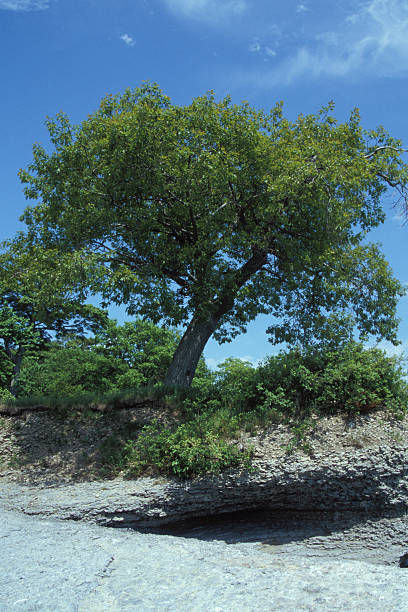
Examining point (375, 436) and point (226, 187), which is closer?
point (375, 436)

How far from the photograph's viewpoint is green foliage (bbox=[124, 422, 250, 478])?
1114cm

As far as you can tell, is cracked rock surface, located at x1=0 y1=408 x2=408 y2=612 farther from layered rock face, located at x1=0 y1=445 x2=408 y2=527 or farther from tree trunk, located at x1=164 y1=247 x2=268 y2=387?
tree trunk, located at x1=164 y1=247 x2=268 y2=387

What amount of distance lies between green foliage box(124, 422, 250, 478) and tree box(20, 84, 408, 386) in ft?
12.3

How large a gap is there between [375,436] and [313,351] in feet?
12.0

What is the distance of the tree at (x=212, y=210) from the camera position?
1467cm

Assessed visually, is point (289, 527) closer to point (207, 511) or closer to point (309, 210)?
point (207, 511)

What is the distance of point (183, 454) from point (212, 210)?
8.32 m

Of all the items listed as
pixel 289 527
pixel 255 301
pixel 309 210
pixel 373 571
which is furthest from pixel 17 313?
pixel 373 571

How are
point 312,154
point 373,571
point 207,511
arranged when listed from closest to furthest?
1. point 373,571
2. point 207,511
3. point 312,154

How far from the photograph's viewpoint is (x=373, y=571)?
7.53 metres

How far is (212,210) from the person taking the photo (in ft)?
50.3

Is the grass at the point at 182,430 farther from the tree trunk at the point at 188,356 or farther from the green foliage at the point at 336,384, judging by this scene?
the tree trunk at the point at 188,356

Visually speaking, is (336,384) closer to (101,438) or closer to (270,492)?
(270,492)

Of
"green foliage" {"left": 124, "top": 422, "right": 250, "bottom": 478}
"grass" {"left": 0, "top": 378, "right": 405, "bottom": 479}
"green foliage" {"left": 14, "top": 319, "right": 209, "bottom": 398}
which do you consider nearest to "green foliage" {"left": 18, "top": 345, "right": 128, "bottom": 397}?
"green foliage" {"left": 14, "top": 319, "right": 209, "bottom": 398}
